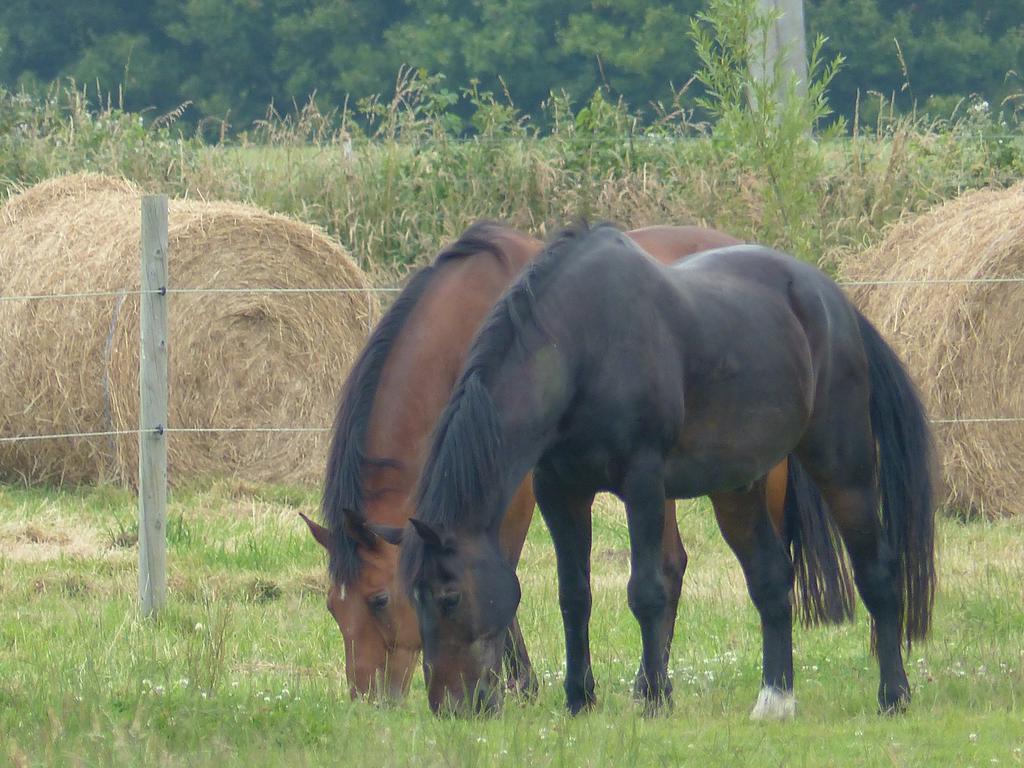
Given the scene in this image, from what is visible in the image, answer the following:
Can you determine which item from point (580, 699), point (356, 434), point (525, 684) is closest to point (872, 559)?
point (580, 699)

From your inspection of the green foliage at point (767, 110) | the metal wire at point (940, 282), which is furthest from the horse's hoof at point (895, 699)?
the green foliage at point (767, 110)

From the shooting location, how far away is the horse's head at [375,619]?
16.1 feet

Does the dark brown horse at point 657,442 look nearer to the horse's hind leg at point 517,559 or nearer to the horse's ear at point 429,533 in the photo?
the horse's ear at point 429,533

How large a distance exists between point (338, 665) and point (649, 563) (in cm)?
158

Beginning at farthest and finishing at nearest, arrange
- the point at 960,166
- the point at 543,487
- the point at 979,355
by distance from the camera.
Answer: the point at 960,166 → the point at 979,355 → the point at 543,487

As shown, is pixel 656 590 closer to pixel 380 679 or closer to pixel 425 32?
pixel 380 679

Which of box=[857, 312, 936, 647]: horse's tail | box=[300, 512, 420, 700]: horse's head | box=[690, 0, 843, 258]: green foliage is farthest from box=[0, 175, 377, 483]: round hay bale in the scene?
box=[857, 312, 936, 647]: horse's tail

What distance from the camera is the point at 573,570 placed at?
15.4 feet

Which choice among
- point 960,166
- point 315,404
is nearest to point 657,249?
point 315,404

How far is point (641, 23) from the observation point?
2797 cm

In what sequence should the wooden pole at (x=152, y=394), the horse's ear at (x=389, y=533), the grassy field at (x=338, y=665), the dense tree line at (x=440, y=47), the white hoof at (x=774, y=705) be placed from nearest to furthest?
the grassy field at (x=338, y=665) < the horse's ear at (x=389, y=533) < the white hoof at (x=774, y=705) < the wooden pole at (x=152, y=394) < the dense tree line at (x=440, y=47)

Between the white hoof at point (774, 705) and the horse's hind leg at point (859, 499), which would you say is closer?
the white hoof at point (774, 705)

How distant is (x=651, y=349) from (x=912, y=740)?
51.3 inches

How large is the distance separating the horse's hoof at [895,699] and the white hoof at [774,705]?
27 centimetres
